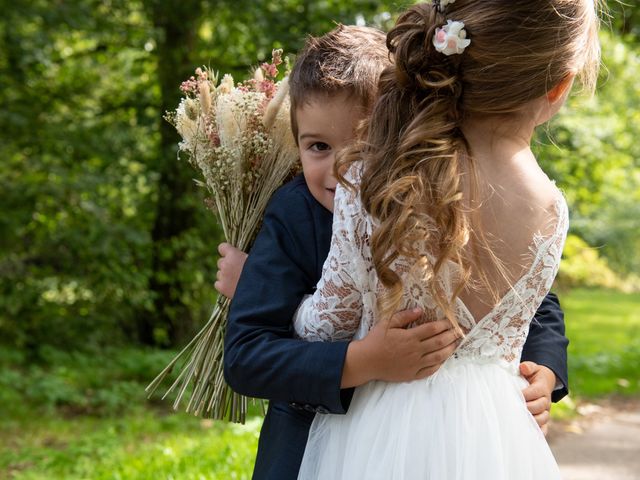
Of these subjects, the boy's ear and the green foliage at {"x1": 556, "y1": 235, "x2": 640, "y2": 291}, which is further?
the green foliage at {"x1": 556, "y1": 235, "x2": 640, "y2": 291}

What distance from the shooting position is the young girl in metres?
1.54

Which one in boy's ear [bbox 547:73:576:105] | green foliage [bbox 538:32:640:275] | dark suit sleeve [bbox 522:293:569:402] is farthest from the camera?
green foliage [bbox 538:32:640:275]

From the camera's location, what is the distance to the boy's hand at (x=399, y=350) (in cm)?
163

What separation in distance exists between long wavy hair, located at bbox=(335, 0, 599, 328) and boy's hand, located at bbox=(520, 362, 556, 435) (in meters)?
0.35

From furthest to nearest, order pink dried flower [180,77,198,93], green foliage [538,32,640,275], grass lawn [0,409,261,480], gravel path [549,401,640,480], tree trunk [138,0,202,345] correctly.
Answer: green foliage [538,32,640,275]
tree trunk [138,0,202,345]
gravel path [549,401,640,480]
grass lawn [0,409,261,480]
pink dried flower [180,77,198,93]

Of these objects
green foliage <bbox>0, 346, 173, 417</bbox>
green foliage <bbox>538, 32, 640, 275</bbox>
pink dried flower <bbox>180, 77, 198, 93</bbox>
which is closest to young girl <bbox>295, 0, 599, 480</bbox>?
pink dried flower <bbox>180, 77, 198, 93</bbox>

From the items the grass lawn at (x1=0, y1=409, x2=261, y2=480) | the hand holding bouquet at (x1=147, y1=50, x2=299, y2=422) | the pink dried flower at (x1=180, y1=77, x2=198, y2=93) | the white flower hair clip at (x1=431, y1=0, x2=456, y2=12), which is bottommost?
the grass lawn at (x1=0, y1=409, x2=261, y2=480)

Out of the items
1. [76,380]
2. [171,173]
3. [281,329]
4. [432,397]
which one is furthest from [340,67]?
[76,380]

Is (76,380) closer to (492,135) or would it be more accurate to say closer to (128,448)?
(128,448)

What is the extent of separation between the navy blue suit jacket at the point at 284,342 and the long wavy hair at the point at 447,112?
0.21m

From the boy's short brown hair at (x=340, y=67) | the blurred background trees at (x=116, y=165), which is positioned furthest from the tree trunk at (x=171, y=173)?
the boy's short brown hair at (x=340, y=67)

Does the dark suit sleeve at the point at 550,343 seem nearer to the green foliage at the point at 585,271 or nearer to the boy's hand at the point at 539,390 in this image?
the boy's hand at the point at 539,390

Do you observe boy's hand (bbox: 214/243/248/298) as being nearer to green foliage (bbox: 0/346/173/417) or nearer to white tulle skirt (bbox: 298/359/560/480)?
white tulle skirt (bbox: 298/359/560/480)

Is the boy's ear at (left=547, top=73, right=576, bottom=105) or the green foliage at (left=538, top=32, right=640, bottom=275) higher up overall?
the green foliage at (left=538, top=32, right=640, bottom=275)
